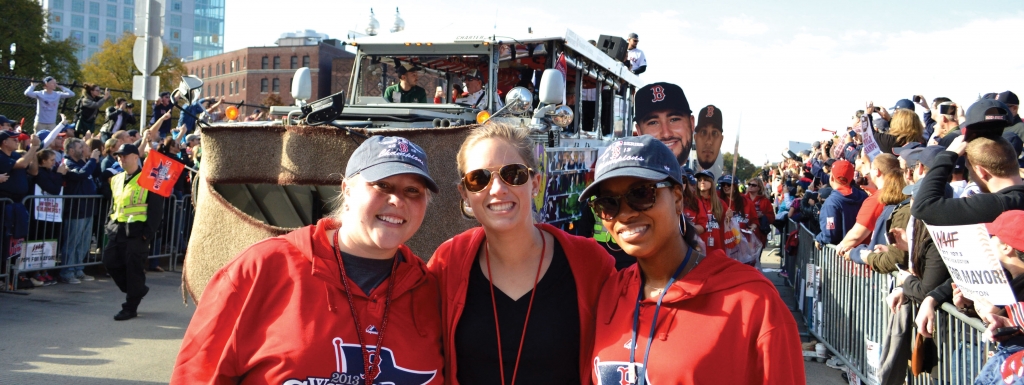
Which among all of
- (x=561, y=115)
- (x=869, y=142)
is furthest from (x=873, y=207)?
(x=561, y=115)

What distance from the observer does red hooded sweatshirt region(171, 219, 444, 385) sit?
233cm

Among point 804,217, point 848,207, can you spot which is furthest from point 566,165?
point 804,217

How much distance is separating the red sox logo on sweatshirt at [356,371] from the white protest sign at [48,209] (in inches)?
330

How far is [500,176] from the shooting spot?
2.71m

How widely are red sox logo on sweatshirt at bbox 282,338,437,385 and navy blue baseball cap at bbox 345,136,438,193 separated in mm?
558

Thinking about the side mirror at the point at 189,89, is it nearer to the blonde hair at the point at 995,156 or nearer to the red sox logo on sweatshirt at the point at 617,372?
the red sox logo on sweatshirt at the point at 617,372

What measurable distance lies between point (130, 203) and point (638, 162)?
22.4ft

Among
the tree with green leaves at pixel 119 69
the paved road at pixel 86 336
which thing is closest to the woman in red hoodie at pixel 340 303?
the paved road at pixel 86 336

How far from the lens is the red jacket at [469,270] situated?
2555mm

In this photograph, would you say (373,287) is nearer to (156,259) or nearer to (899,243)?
(899,243)

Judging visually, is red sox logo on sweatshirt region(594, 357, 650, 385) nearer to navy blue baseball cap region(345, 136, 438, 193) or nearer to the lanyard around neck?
the lanyard around neck

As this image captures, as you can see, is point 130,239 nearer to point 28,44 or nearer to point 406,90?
point 406,90

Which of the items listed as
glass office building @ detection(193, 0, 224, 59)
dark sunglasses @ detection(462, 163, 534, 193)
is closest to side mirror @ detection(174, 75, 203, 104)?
dark sunglasses @ detection(462, 163, 534, 193)

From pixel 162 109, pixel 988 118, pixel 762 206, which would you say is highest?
pixel 162 109
